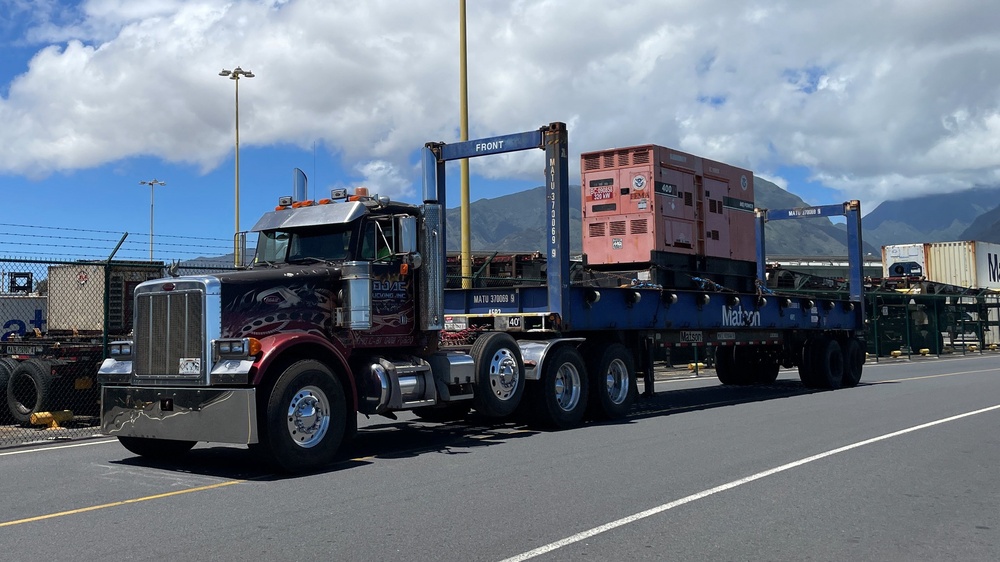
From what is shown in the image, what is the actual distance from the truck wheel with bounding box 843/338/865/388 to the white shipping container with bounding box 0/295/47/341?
1833cm

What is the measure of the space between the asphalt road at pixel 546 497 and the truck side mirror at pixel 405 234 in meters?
2.35

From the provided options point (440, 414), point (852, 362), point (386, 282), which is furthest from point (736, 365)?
point (386, 282)

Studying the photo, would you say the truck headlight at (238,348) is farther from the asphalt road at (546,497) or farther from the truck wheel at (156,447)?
the truck wheel at (156,447)

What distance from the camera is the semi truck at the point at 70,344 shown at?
1341 cm

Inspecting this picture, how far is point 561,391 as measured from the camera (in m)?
12.8

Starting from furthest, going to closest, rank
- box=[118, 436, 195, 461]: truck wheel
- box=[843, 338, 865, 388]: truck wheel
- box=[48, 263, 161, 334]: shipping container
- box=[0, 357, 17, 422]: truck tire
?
box=[843, 338, 865, 388]: truck wheel
box=[48, 263, 161, 334]: shipping container
box=[0, 357, 17, 422]: truck tire
box=[118, 436, 195, 461]: truck wheel

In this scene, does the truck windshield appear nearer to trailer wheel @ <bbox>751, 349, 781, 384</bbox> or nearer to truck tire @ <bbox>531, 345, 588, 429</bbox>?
truck tire @ <bbox>531, 345, 588, 429</bbox>

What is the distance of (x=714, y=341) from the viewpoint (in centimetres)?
1634

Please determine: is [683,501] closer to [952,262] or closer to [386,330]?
[386,330]

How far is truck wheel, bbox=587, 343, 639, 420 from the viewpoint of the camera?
1339 centimetres

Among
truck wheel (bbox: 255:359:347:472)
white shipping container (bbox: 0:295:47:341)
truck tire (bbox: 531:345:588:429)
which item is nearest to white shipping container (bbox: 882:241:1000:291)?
truck tire (bbox: 531:345:588:429)

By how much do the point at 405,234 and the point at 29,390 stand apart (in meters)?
7.04

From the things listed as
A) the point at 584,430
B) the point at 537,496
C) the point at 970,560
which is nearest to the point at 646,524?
the point at 537,496

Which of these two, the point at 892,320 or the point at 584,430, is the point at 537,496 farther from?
the point at 892,320
